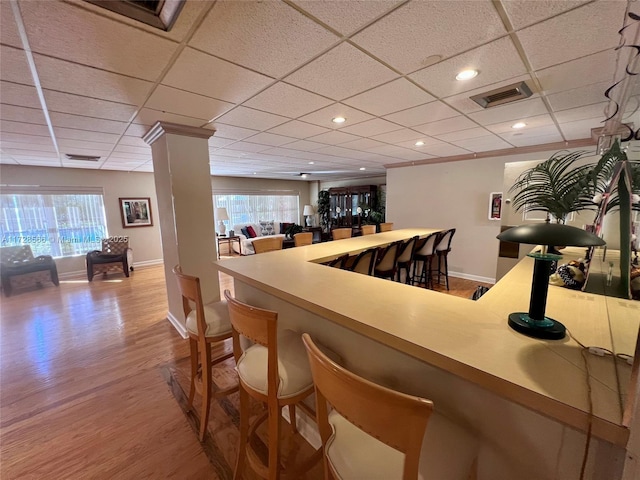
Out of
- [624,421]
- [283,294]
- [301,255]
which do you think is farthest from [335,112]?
[624,421]

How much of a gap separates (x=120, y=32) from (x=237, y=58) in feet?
1.71

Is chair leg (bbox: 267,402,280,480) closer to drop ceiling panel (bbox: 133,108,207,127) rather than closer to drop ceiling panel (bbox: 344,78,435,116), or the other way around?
drop ceiling panel (bbox: 344,78,435,116)

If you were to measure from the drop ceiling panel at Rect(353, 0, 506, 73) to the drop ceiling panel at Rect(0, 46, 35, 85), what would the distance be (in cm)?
172

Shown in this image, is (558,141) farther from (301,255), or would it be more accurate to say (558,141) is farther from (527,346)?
(527,346)

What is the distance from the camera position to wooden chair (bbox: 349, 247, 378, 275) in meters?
2.39

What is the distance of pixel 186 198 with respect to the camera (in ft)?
8.90

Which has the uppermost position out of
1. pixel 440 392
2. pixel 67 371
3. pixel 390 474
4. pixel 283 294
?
pixel 283 294

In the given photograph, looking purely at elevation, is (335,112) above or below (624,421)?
above

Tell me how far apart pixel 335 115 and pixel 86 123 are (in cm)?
238

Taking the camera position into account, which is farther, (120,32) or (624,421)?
(120,32)

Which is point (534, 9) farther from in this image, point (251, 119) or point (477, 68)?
point (251, 119)

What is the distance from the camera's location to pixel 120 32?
46.0 inches

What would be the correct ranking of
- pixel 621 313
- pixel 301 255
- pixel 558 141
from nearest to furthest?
pixel 621 313 < pixel 301 255 < pixel 558 141

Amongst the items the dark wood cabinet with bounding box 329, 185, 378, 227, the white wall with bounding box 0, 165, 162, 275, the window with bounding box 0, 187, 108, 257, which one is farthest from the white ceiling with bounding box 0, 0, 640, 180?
the dark wood cabinet with bounding box 329, 185, 378, 227
